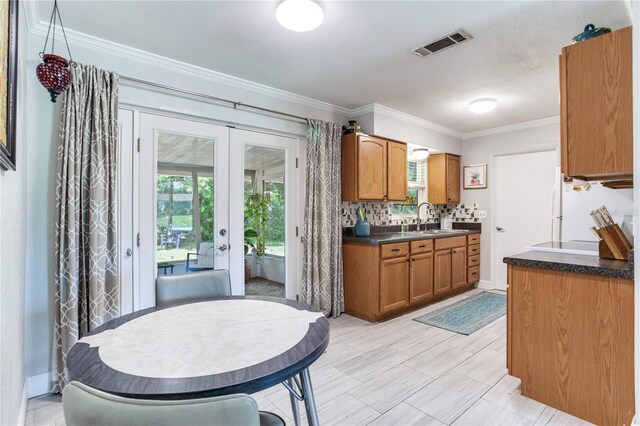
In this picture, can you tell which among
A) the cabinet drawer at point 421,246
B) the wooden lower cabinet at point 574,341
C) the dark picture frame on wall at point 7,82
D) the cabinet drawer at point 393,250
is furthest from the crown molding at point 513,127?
the dark picture frame on wall at point 7,82

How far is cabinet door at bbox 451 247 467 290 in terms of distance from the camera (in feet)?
14.6

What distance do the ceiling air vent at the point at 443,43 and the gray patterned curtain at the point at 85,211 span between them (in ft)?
7.32

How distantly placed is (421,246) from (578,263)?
6.74 ft

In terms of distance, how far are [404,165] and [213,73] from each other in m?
2.50

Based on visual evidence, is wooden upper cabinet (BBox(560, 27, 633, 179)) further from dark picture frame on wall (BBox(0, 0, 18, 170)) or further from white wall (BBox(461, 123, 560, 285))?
white wall (BBox(461, 123, 560, 285))

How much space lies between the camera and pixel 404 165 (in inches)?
166

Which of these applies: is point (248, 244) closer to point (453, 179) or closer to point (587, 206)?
point (587, 206)

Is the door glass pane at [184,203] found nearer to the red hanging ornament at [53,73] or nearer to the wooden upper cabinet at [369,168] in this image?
the red hanging ornament at [53,73]

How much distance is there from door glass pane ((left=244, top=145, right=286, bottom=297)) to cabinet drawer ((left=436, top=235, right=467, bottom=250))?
80.0 inches

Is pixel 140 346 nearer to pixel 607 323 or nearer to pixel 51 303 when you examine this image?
pixel 51 303

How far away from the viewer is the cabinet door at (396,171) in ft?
13.2

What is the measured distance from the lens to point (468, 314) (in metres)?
3.75

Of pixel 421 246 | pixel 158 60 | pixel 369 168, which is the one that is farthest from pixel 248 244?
pixel 421 246

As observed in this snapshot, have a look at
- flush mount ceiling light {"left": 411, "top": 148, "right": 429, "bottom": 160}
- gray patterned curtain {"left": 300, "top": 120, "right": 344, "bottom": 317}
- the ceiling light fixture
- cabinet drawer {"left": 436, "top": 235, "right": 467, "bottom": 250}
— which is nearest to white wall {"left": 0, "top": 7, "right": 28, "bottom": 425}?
gray patterned curtain {"left": 300, "top": 120, "right": 344, "bottom": 317}
